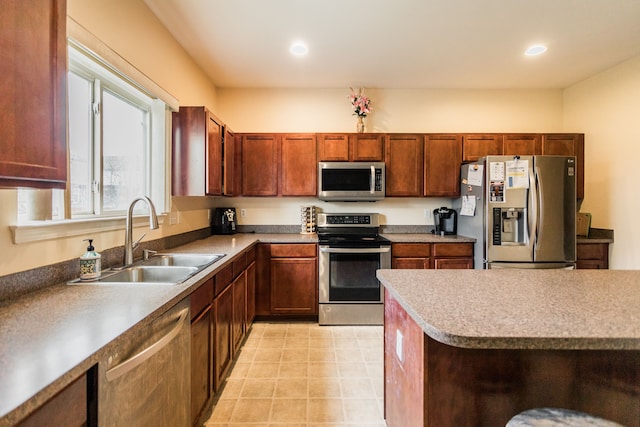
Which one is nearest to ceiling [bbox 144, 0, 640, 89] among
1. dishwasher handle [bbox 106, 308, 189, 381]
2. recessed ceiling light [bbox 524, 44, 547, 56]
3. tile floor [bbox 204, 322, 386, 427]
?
recessed ceiling light [bbox 524, 44, 547, 56]

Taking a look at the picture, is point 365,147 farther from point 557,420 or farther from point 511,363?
point 557,420

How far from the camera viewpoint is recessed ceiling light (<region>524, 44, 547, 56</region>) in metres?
2.71

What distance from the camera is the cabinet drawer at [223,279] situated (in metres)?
1.85

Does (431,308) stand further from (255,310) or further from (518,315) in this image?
(255,310)

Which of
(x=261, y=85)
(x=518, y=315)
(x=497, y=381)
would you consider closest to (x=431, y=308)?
(x=518, y=315)

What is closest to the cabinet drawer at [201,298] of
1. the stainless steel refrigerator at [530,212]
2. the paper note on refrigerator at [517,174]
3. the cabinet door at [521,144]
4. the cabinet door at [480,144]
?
the stainless steel refrigerator at [530,212]

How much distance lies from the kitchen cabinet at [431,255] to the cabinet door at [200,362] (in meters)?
2.03

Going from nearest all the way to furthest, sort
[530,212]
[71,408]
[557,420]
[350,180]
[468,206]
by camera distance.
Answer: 1. [71,408]
2. [557,420]
3. [530,212]
4. [468,206]
5. [350,180]

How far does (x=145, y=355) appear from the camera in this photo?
40.2 inches

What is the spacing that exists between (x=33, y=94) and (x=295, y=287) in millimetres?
2570

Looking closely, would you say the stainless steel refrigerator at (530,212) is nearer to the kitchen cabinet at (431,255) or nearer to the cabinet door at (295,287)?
the kitchen cabinet at (431,255)

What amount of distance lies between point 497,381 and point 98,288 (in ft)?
5.56

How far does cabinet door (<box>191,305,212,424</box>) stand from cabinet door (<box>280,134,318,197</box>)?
193 cm

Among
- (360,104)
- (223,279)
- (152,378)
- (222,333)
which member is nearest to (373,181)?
(360,104)
